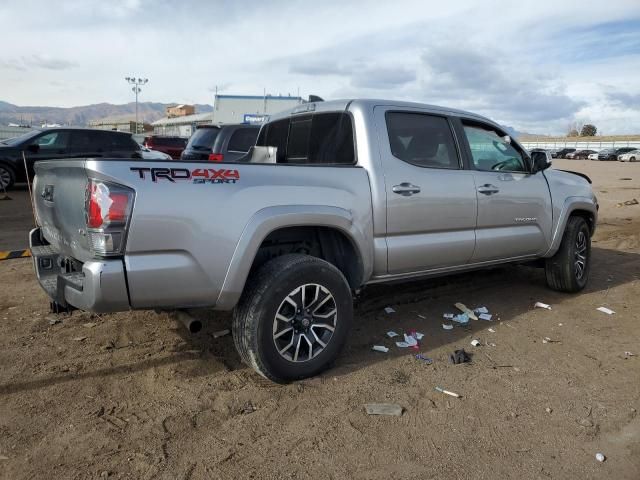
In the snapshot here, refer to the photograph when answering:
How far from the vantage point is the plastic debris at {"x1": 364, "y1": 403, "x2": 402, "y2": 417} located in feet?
10.4

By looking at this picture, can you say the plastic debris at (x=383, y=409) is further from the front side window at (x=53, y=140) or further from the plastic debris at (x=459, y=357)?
the front side window at (x=53, y=140)

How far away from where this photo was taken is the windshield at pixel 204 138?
11143 mm

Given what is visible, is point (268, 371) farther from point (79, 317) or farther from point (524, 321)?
point (524, 321)

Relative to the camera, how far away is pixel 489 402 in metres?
3.34

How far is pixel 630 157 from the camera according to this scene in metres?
55.3

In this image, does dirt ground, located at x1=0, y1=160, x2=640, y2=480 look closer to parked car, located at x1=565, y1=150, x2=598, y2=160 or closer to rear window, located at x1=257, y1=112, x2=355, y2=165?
rear window, located at x1=257, y1=112, x2=355, y2=165

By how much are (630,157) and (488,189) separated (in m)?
60.5

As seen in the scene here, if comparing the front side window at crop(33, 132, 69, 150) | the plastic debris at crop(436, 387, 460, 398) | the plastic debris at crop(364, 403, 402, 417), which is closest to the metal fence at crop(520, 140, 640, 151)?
the front side window at crop(33, 132, 69, 150)

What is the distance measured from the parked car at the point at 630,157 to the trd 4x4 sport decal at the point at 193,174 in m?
62.7

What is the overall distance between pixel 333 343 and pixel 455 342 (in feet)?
4.15

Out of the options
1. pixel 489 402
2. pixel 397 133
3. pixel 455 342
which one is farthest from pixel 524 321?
pixel 397 133

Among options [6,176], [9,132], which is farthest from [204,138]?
[9,132]

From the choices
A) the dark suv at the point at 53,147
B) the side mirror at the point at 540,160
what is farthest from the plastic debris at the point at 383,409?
the dark suv at the point at 53,147

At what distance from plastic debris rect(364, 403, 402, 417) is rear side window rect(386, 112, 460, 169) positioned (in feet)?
6.22
